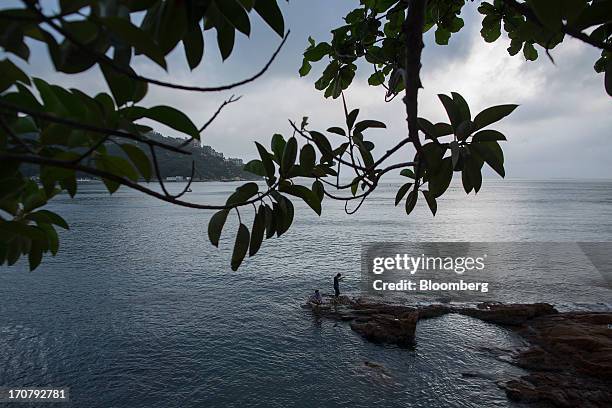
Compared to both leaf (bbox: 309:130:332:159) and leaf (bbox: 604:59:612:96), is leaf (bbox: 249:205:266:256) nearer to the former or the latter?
leaf (bbox: 309:130:332:159)

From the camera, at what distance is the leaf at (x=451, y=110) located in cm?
123

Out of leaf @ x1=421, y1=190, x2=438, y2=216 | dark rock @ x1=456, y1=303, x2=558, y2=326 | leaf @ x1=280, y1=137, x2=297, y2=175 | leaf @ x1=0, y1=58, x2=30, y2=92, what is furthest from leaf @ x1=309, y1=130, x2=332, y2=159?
dark rock @ x1=456, y1=303, x2=558, y2=326

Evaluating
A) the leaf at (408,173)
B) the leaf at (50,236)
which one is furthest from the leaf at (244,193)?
the leaf at (50,236)

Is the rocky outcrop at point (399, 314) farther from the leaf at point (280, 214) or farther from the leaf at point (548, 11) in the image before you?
the leaf at point (548, 11)

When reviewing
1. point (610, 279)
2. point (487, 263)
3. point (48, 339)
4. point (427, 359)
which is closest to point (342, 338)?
point (427, 359)

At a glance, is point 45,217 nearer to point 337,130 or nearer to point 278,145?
point 278,145

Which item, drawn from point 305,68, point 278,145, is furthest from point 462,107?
point 305,68

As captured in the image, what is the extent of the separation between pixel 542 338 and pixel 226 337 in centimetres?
1951

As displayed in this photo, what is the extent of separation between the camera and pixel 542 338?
21.4 meters

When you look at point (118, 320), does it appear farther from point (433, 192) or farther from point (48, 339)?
point (433, 192)

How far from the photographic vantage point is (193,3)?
77 centimetres

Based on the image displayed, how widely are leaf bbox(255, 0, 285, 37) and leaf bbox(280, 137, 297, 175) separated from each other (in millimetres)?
413

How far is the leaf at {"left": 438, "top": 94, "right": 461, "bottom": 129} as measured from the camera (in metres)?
1.23

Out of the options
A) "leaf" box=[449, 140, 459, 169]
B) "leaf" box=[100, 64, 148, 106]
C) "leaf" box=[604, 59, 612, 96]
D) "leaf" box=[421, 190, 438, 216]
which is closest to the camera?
"leaf" box=[100, 64, 148, 106]
